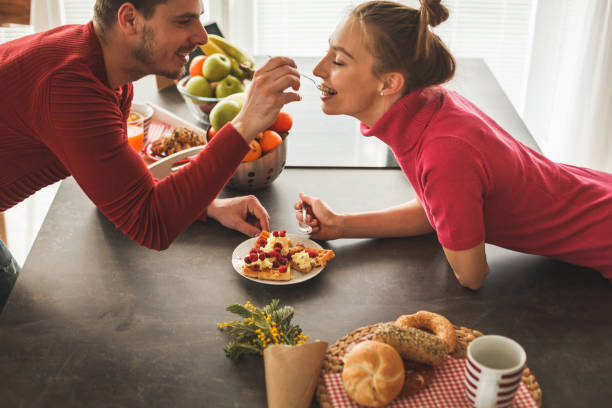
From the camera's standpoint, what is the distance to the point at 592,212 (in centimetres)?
148

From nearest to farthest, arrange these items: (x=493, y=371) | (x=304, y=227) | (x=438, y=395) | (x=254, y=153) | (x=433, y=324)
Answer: (x=493, y=371), (x=438, y=395), (x=433, y=324), (x=304, y=227), (x=254, y=153)

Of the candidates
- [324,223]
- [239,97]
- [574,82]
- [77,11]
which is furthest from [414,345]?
[77,11]

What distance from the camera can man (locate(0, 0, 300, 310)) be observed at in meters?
1.27

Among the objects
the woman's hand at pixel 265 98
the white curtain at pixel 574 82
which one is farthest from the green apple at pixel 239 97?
the white curtain at pixel 574 82

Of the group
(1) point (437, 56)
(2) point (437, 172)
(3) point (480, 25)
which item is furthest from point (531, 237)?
(3) point (480, 25)

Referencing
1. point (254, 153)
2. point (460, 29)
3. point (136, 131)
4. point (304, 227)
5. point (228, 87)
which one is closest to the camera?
point (304, 227)

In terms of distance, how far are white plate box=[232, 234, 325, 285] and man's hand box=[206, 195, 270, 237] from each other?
7 cm

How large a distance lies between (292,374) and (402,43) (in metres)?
0.86

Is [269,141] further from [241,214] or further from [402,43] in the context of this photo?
[402,43]

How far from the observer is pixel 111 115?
4.32 feet

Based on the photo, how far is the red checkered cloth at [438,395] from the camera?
101 cm

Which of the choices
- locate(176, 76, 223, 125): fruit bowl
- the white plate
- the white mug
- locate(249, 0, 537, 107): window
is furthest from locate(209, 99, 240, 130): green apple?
locate(249, 0, 537, 107): window

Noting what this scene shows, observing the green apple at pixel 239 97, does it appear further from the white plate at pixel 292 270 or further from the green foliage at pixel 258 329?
the green foliage at pixel 258 329

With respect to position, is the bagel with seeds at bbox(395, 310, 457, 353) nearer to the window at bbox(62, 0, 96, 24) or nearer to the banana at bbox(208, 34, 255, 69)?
the banana at bbox(208, 34, 255, 69)
